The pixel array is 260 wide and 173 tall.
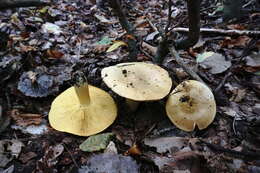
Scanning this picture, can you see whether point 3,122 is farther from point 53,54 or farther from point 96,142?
point 53,54

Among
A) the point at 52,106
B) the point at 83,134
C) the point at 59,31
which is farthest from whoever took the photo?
the point at 59,31

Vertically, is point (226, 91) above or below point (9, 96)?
below

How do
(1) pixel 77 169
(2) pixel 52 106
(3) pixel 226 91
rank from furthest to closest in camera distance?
(3) pixel 226 91 → (2) pixel 52 106 → (1) pixel 77 169

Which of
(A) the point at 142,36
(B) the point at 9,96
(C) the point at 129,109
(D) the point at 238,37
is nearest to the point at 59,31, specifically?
(A) the point at 142,36

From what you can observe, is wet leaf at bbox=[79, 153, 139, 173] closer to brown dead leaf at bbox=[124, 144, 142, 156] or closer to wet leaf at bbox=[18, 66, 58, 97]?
brown dead leaf at bbox=[124, 144, 142, 156]

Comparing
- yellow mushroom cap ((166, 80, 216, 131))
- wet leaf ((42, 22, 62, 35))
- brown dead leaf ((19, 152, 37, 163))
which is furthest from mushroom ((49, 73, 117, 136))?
wet leaf ((42, 22, 62, 35))

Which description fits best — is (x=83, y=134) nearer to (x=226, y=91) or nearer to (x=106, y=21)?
(x=226, y=91)

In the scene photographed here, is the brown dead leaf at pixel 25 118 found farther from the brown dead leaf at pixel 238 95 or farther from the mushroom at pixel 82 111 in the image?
the brown dead leaf at pixel 238 95
